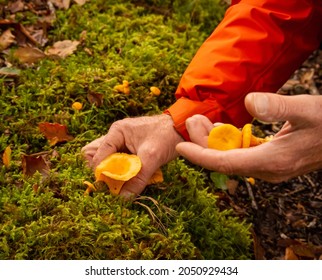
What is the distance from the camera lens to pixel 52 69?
3395mm

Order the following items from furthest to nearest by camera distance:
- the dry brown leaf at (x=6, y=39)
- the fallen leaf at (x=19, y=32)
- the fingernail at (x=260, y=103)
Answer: the fallen leaf at (x=19, y=32) < the dry brown leaf at (x=6, y=39) < the fingernail at (x=260, y=103)

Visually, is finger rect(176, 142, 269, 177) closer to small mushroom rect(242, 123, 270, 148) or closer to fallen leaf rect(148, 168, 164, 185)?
small mushroom rect(242, 123, 270, 148)

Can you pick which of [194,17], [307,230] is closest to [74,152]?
[307,230]

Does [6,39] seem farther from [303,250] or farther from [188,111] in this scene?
[303,250]

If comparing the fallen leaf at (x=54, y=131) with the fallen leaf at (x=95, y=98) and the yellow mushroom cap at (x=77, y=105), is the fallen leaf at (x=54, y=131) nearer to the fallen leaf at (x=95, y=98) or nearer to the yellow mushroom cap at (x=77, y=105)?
the yellow mushroom cap at (x=77, y=105)

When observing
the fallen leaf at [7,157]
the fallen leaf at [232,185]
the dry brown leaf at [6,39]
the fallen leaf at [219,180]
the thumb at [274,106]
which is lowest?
the fallen leaf at [232,185]

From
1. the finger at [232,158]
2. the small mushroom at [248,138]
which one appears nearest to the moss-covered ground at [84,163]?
the finger at [232,158]

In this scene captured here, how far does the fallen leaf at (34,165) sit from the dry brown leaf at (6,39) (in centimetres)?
112

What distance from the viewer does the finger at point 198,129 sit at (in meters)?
2.56

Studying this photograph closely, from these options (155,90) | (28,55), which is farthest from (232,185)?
(28,55)

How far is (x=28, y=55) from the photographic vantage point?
11.5 feet

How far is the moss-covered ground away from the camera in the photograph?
2.43 meters

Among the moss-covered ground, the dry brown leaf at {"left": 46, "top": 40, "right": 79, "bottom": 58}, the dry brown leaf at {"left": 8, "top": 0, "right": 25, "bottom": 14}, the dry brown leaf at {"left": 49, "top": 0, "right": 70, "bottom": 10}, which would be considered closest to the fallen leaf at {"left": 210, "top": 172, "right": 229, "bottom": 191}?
the moss-covered ground

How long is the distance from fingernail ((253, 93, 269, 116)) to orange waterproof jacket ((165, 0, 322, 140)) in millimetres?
721
